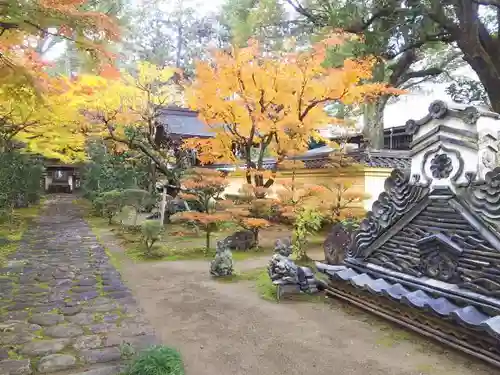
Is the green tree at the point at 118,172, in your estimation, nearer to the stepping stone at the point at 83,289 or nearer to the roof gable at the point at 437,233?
the stepping stone at the point at 83,289

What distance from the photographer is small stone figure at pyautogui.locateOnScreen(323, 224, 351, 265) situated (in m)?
7.82

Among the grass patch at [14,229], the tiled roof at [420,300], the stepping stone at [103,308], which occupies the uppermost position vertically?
the tiled roof at [420,300]

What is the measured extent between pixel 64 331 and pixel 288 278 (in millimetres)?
3310

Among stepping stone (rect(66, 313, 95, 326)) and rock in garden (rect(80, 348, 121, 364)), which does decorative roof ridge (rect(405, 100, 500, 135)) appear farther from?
stepping stone (rect(66, 313, 95, 326))

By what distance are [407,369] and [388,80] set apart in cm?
1556

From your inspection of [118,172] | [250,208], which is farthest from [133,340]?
[118,172]

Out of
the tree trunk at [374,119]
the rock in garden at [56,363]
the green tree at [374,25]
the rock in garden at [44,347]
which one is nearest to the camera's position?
the rock in garden at [56,363]

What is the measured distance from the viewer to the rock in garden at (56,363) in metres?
3.98

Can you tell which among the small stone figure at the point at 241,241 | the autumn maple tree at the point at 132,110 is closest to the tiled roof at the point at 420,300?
the small stone figure at the point at 241,241

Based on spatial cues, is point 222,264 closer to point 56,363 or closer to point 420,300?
point 420,300

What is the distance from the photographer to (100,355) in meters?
4.27

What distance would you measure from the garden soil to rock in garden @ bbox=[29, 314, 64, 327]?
1.16 m

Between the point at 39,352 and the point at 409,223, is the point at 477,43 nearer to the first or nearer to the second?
the point at 409,223

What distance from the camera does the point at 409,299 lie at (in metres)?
4.92
